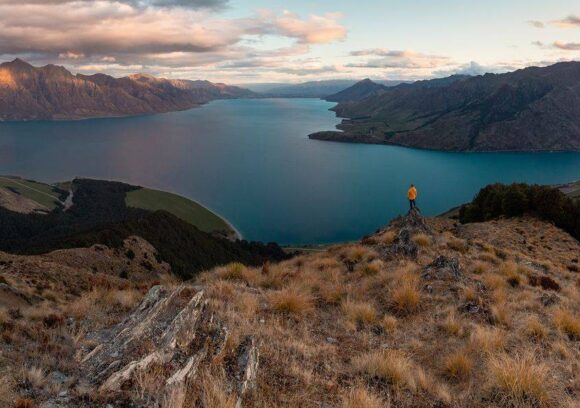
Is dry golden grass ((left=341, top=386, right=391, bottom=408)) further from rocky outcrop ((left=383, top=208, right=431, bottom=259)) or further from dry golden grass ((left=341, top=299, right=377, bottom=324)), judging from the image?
rocky outcrop ((left=383, top=208, right=431, bottom=259))

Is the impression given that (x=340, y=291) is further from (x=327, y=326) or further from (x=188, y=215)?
(x=188, y=215)

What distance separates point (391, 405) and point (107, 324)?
761 cm

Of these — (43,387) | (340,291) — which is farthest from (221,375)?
(340,291)

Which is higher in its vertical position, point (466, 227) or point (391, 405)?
point (391, 405)

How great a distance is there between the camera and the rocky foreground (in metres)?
6.89

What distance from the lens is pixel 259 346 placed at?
8.88m

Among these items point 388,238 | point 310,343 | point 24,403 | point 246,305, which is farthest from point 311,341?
point 388,238

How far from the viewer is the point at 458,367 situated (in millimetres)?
8695

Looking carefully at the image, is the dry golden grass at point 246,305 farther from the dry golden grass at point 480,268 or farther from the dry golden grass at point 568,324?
the dry golden grass at point 480,268

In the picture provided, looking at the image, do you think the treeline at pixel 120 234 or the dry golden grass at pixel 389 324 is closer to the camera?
the dry golden grass at pixel 389 324

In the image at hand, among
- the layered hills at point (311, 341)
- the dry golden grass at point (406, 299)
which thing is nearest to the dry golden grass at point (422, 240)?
the layered hills at point (311, 341)

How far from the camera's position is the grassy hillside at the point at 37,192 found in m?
179

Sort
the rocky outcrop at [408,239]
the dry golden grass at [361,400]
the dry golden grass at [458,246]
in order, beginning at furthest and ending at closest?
the dry golden grass at [458,246] < the rocky outcrop at [408,239] < the dry golden grass at [361,400]

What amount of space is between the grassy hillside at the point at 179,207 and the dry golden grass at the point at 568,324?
395 feet
